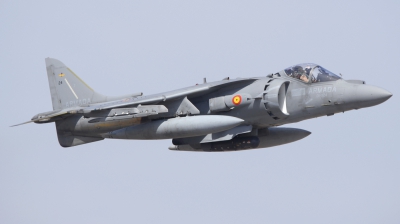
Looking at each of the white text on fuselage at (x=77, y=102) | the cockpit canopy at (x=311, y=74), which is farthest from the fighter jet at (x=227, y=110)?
the white text on fuselage at (x=77, y=102)

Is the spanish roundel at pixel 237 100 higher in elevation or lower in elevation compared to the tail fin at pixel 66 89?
lower

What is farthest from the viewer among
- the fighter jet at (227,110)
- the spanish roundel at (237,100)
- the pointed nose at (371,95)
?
the spanish roundel at (237,100)

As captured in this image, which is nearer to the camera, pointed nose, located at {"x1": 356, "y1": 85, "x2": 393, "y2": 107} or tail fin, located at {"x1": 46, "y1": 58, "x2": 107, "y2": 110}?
pointed nose, located at {"x1": 356, "y1": 85, "x2": 393, "y2": 107}

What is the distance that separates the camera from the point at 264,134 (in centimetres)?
2116

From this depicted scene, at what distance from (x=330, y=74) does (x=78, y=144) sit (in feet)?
23.3

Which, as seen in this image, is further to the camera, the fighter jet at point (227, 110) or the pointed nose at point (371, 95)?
the fighter jet at point (227, 110)

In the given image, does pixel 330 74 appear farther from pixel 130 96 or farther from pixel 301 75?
pixel 130 96

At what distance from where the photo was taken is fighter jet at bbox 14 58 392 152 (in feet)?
62.0

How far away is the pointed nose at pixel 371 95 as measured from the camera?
60.5 feet

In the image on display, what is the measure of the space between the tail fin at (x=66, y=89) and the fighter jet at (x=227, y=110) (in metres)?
0.69

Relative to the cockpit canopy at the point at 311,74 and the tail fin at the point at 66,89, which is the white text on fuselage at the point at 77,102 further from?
the cockpit canopy at the point at 311,74

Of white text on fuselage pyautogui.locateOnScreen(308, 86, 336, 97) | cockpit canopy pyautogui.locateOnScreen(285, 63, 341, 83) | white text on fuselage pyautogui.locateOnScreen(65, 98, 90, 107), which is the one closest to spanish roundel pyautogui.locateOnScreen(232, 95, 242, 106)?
cockpit canopy pyautogui.locateOnScreen(285, 63, 341, 83)

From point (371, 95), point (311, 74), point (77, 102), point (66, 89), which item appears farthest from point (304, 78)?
point (66, 89)

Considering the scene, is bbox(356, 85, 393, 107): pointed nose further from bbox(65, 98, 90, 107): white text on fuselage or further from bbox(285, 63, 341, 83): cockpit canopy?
bbox(65, 98, 90, 107): white text on fuselage
